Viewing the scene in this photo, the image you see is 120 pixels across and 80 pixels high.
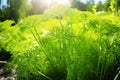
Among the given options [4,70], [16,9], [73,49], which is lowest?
[16,9]

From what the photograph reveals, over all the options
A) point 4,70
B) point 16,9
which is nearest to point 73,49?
point 4,70

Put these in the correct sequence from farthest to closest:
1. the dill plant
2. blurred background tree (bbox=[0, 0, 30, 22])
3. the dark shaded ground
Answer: blurred background tree (bbox=[0, 0, 30, 22]) → the dark shaded ground → the dill plant

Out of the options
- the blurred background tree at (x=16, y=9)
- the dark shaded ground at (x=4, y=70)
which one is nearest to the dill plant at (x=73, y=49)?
the dark shaded ground at (x=4, y=70)

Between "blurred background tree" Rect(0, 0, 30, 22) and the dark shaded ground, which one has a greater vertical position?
the dark shaded ground

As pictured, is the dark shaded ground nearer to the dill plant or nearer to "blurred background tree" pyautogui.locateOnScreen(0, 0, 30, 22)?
the dill plant

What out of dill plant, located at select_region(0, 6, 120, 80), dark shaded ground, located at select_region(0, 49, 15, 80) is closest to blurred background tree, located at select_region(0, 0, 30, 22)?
dark shaded ground, located at select_region(0, 49, 15, 80)

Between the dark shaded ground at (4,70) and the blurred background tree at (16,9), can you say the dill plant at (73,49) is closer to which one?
the dark shaded ground at (4,70)

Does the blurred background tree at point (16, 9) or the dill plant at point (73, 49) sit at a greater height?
the dill plant at point (73, 49)

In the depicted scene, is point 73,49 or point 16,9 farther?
point 16,9

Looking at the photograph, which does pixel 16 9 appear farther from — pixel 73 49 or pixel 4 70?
pixel 73 49

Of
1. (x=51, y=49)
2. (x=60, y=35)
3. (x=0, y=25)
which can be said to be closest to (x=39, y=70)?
(x=51, y=49)

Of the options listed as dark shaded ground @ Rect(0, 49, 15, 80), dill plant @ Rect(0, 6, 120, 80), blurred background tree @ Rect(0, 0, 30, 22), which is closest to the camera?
dill plant @ Rect(0, 6, 120, 80)

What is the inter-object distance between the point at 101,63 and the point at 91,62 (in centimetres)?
9

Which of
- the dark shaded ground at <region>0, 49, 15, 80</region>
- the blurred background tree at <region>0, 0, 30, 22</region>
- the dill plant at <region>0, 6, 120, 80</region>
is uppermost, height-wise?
the dill plant at <region>0, 6, 120, 80</region>
